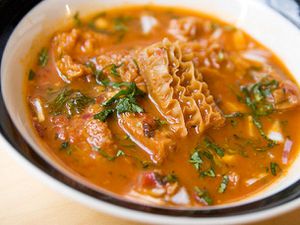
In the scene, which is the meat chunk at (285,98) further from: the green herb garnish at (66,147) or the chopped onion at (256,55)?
the green herb garnish at (66,147)

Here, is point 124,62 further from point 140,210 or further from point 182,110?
point 140,210

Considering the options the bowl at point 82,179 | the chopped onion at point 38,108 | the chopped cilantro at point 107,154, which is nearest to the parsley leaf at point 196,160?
the bowl at point 82,179

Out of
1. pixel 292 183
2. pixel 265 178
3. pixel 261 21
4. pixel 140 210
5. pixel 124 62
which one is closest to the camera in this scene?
pixel 140 210

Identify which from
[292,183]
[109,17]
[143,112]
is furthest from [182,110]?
[109,17]

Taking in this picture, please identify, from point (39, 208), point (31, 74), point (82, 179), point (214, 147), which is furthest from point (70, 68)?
point (214, 147)

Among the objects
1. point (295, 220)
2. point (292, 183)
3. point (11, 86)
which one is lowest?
point (295, 220)

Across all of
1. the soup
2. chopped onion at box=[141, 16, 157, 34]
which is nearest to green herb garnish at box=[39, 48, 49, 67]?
the soup

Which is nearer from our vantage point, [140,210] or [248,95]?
[140,210]

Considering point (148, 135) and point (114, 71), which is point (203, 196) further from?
point (114, 71)
